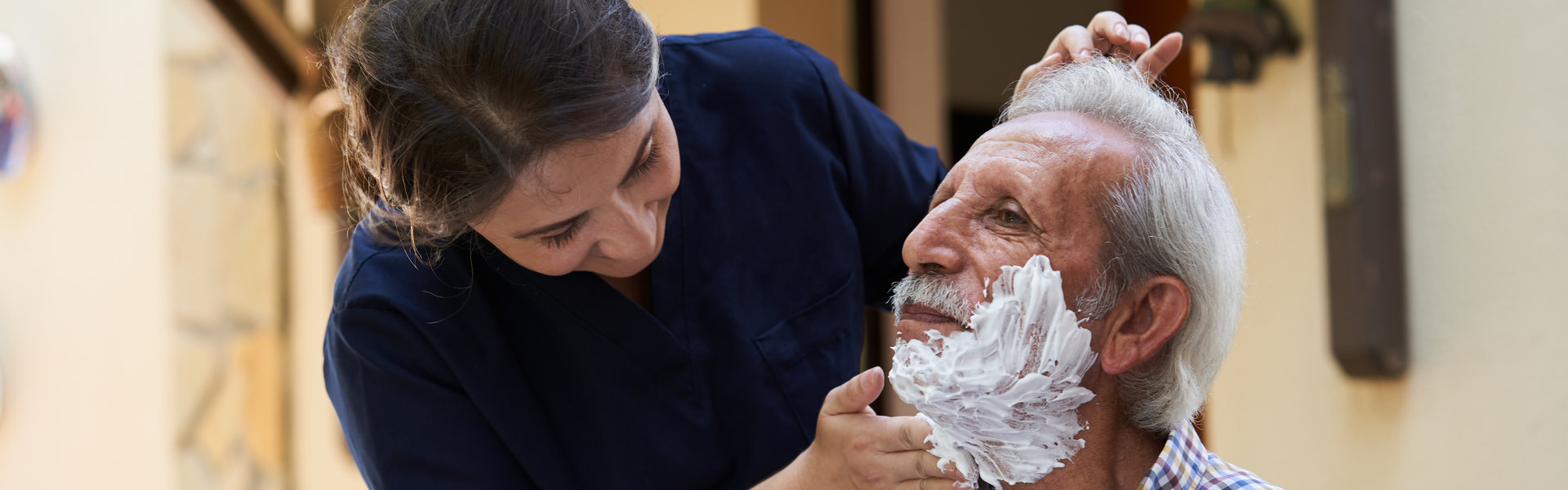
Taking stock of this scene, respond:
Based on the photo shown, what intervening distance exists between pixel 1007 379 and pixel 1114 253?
0.59 ft

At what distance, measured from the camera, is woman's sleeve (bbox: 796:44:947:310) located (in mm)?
1608

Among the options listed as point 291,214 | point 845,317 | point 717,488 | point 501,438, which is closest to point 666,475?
point 717,488

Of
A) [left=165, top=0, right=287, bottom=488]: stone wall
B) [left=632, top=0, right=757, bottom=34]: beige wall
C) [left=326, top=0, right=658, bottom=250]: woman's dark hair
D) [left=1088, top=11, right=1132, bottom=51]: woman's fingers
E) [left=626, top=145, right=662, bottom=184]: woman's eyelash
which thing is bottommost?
[left=165, top=0, right=287, bottom=488]: stone wall

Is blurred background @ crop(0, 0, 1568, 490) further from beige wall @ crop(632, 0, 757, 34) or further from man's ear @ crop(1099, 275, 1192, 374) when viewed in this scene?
man's ear @ crop(1099, 275, 1192, 374)

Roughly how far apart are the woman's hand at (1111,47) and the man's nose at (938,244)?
0.85 feet

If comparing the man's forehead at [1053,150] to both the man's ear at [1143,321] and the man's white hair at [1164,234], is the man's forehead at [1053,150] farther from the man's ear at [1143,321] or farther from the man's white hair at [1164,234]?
the man's ear at [1143,321]

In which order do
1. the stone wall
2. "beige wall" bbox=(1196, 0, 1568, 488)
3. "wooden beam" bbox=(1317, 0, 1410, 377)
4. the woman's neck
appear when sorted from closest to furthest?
the woman's neck < "beige wall" bbox=(1196, 0, 1568, 488) < "wooden beam" bbox=(1317, 0, 1410, 377) < the stone wall

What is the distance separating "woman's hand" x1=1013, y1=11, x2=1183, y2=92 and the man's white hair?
0.06 metres

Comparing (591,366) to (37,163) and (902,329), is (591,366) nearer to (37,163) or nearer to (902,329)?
(902,329)

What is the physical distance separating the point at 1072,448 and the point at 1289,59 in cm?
133

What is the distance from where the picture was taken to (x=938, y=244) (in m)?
1.26

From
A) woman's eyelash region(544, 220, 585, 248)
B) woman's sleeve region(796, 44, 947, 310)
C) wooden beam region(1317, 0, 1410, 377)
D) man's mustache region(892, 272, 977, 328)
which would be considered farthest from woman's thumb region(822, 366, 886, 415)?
wooden beam region(1317, 0, 1410, 377)

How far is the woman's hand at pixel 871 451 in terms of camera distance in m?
1.20

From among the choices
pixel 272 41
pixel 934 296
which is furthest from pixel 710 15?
pixel 934 296
